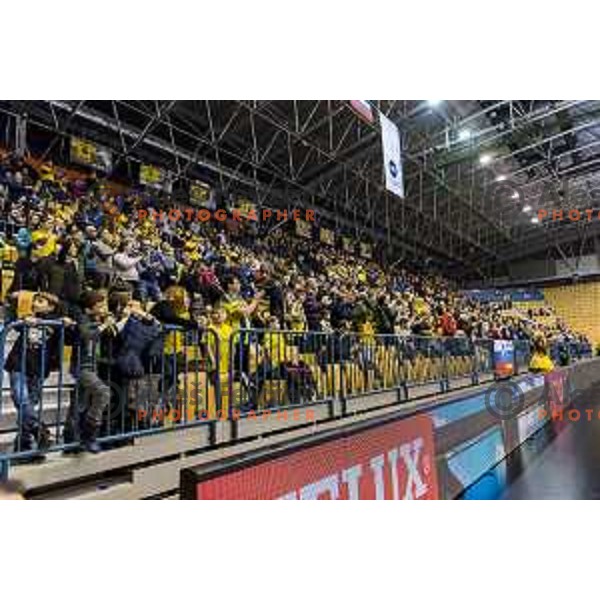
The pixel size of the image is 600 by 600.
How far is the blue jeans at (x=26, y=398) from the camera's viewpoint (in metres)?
3.26

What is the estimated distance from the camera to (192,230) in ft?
44.5

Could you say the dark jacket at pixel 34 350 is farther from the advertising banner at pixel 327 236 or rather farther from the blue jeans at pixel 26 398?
the advertising banner at pixel 327 236

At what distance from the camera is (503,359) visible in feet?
38.2

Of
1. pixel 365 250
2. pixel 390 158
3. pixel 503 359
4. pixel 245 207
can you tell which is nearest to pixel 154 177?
pixel 245 207

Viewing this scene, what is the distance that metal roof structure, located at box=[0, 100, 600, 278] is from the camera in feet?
43.6

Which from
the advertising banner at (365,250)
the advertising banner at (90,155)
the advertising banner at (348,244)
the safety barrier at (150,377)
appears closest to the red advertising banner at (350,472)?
the safety barrier at (150,377)

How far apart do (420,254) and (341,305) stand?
66.9 feet

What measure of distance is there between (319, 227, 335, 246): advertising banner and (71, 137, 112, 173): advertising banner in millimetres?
8715

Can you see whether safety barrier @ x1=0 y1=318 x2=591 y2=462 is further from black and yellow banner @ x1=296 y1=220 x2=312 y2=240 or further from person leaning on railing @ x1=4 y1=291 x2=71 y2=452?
black and yellow banner @ x1=296 y1=220 x2=312 y2=240

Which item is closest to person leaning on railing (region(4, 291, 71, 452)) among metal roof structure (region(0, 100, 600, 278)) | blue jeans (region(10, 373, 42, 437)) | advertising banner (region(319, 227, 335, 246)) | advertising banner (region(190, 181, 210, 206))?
blue jeans (region(10, 373, 42, 437))

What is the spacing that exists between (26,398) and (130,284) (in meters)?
3.31
